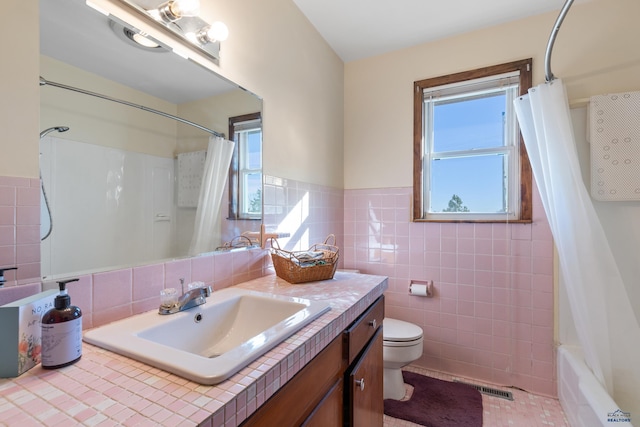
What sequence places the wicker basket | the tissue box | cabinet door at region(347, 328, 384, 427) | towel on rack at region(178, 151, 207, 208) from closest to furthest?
1. the tissue box
2. cabinet door at region(347, 328, 384, 427)
3. towel on rack at region(178, 151, 207, 208)
4. the wicker basket

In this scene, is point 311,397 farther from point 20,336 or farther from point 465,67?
point 465,67

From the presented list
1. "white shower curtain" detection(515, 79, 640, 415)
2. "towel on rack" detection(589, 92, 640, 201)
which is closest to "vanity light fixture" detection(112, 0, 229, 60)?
"white shower curtain" detection(515, 79, 640, 415)

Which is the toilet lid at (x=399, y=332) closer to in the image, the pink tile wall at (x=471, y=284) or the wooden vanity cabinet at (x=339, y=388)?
the pink tile wall at (x=471, y=284)

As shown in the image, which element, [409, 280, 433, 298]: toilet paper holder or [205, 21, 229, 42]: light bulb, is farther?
[409, 280, 433, 298]: toilet paper holder

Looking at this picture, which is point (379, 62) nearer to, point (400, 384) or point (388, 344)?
point (388, 344)

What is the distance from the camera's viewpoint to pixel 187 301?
92 cm

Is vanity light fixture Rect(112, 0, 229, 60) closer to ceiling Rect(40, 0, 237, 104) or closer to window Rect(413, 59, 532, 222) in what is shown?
ceiling Rect(40, 0, 237, 104)

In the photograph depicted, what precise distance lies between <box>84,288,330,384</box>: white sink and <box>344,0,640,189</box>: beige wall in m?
1.54

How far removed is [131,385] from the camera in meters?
0.53

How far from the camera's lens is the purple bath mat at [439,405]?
1.62m

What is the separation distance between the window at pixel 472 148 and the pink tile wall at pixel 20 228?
2.04m

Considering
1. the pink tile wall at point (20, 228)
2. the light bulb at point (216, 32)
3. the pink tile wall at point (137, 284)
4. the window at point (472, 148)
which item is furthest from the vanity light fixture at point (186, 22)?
the window at point (472, 148)

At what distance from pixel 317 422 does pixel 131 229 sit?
0.81 metres

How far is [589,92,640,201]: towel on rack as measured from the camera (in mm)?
1594
